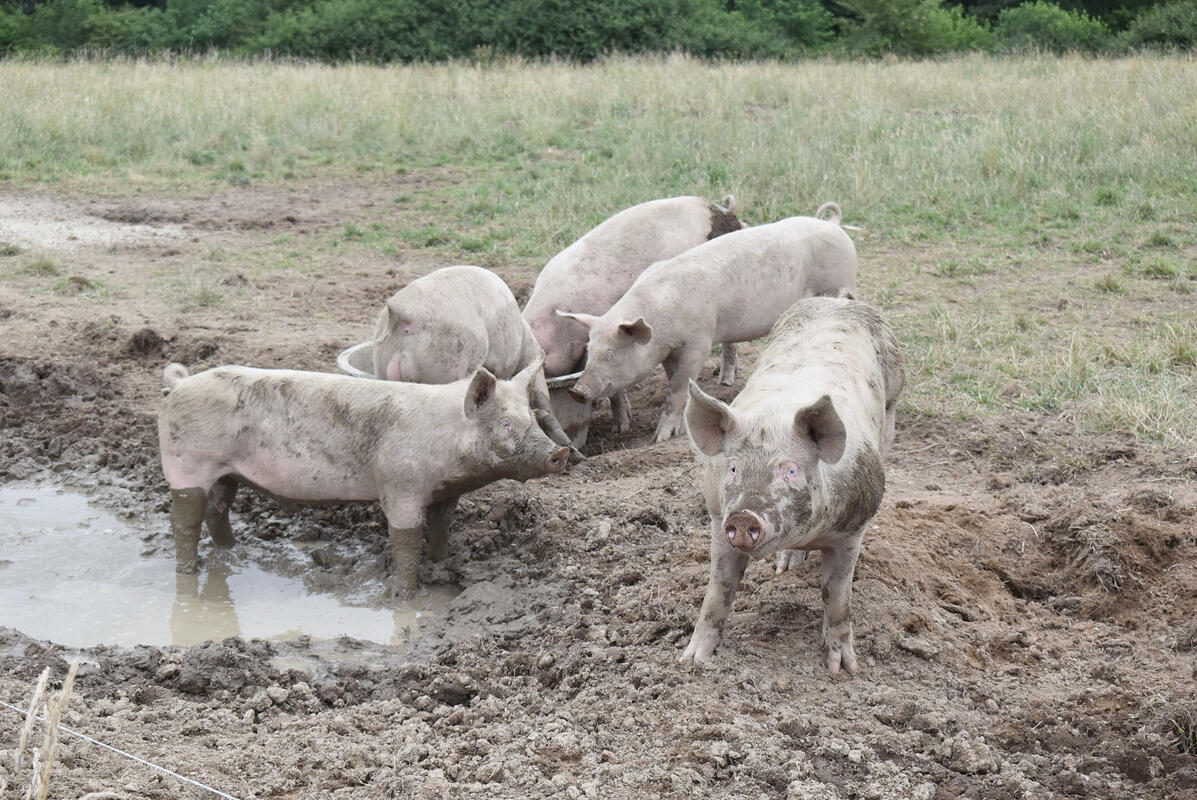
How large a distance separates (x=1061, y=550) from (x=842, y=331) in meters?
1.35

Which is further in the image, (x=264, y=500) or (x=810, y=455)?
(x=264, y=500)

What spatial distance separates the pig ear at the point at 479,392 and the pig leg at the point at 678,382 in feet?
6.51

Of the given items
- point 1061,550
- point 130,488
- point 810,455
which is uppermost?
point 810,455

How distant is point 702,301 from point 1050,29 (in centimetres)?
2726

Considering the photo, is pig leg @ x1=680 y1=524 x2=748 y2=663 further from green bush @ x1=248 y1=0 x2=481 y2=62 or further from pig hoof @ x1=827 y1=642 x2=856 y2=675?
green bush @ x1=248 y1=0 x2=481 y2=62

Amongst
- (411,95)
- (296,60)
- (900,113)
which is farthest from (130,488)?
(296,60)

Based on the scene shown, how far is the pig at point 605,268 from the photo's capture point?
7.23 m

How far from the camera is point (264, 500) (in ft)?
19.9

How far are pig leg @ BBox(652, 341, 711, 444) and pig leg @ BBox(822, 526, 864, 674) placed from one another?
9.11ft

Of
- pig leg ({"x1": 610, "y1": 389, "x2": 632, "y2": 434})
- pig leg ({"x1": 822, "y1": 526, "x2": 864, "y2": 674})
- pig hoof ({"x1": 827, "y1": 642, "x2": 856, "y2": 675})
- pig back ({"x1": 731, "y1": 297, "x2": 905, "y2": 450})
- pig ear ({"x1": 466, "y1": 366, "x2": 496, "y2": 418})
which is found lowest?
pig leg ({"x1": 610, "y1": 389, "x2": 632, "y2": 434})

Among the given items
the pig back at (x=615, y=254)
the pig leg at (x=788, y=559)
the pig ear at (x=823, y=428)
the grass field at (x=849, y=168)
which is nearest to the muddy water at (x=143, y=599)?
the pig leg at (x=788, y=559)

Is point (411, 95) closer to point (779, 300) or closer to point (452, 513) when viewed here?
point (779, 300)

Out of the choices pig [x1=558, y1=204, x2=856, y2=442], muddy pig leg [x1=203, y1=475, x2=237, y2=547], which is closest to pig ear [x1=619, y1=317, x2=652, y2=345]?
pig [x1=558, y1=204, x2=856, y2=442]

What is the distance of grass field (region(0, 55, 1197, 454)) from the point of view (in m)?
7.86
